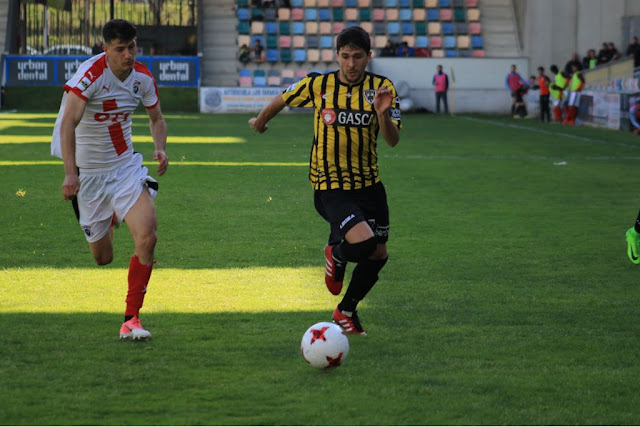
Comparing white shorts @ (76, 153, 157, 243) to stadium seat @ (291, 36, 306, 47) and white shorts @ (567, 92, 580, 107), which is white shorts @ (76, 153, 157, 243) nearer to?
white shorts @ (567, 92, 580, 107)

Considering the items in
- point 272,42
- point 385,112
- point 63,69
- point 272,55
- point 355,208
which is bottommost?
point 355,208

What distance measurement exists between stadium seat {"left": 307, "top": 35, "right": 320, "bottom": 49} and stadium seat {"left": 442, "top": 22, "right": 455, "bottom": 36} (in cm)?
554

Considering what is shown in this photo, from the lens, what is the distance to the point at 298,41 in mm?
46875

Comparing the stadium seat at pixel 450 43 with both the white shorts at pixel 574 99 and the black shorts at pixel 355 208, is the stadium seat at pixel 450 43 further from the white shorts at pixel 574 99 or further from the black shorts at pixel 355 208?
the black shorts at pixel 355 208

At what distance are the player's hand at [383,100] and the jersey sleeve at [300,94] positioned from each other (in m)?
0.72

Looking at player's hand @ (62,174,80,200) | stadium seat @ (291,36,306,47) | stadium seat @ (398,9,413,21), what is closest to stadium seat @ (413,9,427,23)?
stadium seat @ (398,9,413,21)

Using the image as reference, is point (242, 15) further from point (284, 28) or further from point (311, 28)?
point (311, 28)

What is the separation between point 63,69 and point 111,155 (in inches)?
1448

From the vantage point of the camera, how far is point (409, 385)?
560cm

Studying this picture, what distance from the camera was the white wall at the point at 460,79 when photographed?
142 feet

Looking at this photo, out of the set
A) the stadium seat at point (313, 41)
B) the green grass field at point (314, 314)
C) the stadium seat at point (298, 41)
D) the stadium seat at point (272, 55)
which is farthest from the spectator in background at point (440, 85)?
the green grass field at point (314, 314)

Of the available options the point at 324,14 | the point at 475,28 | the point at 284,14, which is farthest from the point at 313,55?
the point at 475,28

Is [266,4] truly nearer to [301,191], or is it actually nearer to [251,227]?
[301,191]

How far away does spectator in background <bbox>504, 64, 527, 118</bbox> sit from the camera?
40.8 meters
